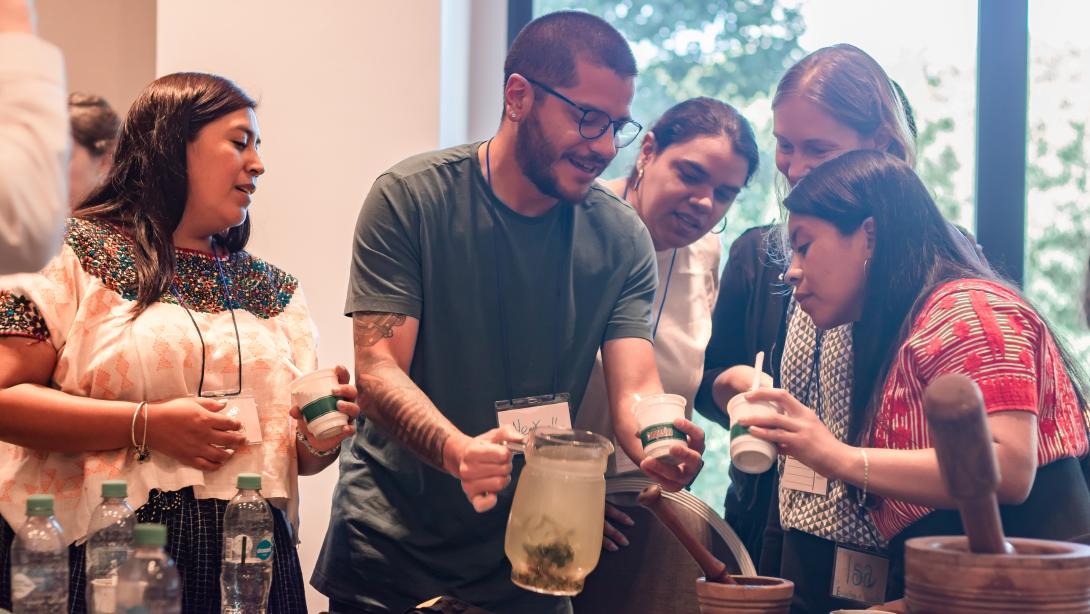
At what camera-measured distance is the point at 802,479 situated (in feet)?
6.36

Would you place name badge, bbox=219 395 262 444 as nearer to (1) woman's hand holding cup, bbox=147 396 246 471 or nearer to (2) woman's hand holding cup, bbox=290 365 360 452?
(1) woman's hand holding cup, bbox=147 396 246 471

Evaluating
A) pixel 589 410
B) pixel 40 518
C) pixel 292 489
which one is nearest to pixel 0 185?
pixel 40 518

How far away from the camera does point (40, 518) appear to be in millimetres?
1587

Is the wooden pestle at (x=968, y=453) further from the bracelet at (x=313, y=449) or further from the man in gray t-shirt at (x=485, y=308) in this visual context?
the bracelet at (x=313, y=449)

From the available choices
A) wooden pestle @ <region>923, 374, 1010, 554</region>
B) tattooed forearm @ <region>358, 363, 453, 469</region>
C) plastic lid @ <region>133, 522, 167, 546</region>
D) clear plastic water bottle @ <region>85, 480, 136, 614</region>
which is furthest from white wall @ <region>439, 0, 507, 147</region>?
wooden pestle @ <region>923, 374, 1010, 554</region>

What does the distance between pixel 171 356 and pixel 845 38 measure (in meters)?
2.39

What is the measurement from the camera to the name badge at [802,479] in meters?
1.92

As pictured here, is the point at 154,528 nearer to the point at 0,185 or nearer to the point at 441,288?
the point at 0,185

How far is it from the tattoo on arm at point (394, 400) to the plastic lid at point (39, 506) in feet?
1.95

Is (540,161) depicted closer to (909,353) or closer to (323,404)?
(323,404)

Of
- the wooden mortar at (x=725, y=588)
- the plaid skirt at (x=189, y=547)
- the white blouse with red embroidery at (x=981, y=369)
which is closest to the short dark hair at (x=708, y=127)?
the white blouse with red embroidery at (x=981, y=369)

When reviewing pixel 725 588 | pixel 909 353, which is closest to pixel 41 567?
pixel 725 588

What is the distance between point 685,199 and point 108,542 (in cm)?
143

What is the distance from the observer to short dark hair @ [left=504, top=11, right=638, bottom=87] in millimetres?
2146
